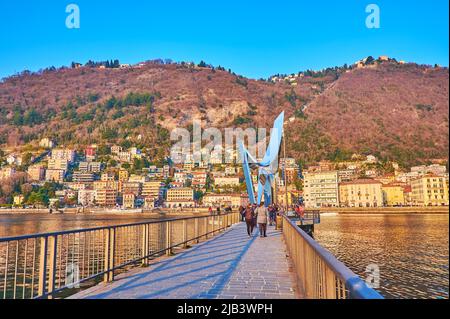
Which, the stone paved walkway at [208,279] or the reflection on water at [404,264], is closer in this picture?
the stone paved walkway at [208,279]

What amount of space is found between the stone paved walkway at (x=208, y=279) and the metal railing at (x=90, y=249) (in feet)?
0.95

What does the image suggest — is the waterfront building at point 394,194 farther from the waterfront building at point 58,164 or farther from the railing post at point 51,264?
the waterfront building at point 58,164

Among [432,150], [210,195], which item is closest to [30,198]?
[210,195]

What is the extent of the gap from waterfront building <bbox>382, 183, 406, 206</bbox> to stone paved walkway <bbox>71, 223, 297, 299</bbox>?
11364 centimetres

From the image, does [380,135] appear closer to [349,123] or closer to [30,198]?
[349,123]

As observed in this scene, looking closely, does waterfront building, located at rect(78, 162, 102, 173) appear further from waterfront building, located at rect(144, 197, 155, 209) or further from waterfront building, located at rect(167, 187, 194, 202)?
waterfront building, located at rect(167, 187, 194, 202)

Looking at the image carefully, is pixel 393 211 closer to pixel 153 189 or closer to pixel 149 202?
pixel 149 202

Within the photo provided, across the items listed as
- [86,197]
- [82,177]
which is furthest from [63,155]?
[86,197]

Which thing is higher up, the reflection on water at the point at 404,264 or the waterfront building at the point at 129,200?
the waterfront building at the point at 129,200

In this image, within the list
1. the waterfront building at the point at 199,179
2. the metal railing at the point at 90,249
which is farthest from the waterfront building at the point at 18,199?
the metal railing at the point at 90,249

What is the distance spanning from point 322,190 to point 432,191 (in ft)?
148

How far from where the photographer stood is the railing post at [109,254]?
19.3 feet

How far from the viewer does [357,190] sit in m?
114

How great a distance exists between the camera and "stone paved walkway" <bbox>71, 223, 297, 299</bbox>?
5.00 meters
